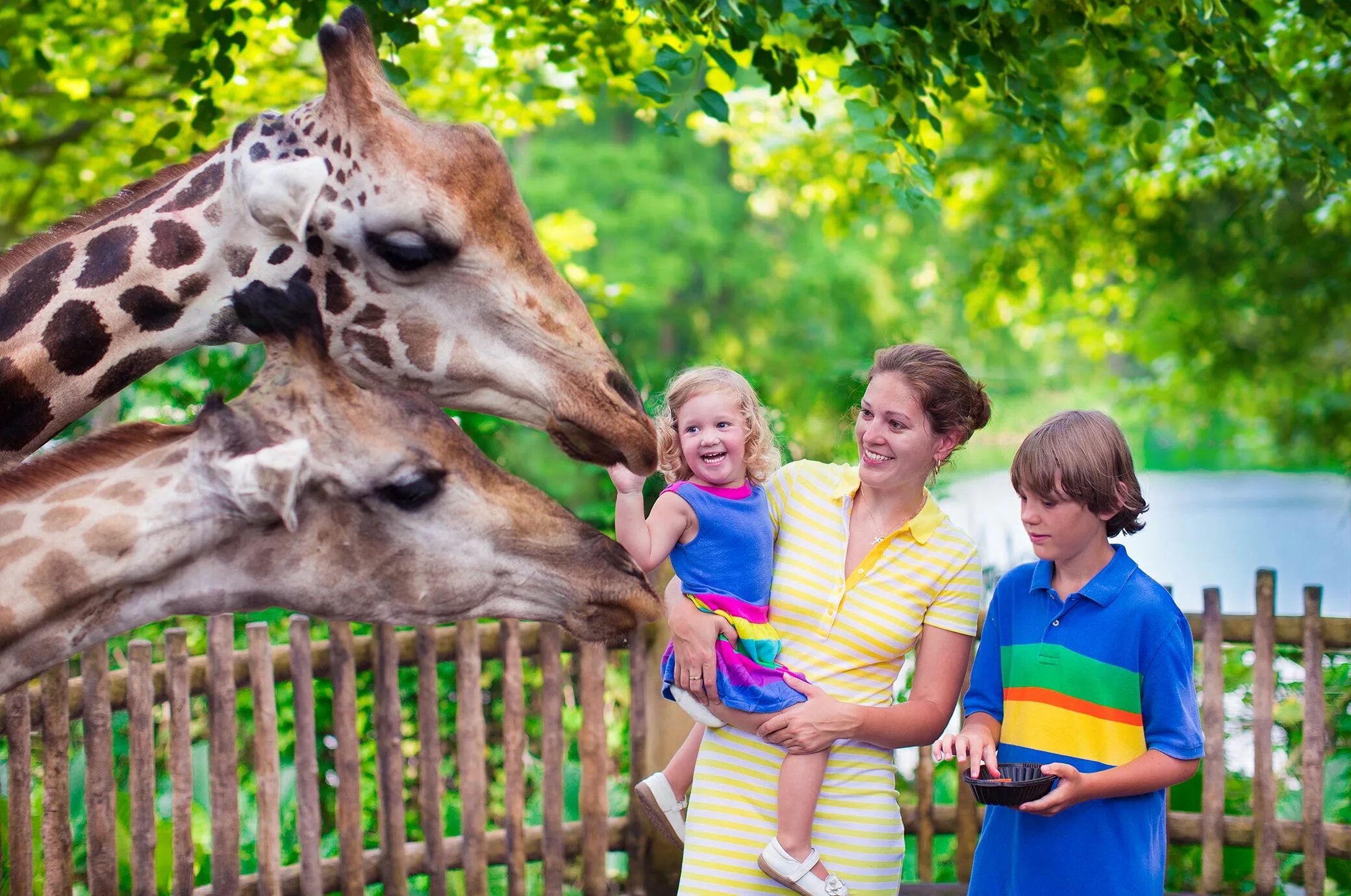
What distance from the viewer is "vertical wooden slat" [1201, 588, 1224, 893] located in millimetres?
4594

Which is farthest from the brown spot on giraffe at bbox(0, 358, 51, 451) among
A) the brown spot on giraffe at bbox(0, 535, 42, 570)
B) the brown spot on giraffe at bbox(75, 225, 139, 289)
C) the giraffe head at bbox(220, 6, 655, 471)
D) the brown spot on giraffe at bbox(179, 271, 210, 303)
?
the brown spot on giraffe at bbox(0, 535, 42, 570)

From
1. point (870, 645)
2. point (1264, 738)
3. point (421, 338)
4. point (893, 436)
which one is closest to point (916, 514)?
point (893, 436)

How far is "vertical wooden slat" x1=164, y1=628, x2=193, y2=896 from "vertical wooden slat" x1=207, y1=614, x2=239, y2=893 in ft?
0.26

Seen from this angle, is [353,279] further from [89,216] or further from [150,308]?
[89,216]

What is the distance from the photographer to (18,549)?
1.52 m

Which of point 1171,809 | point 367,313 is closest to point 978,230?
point 1171,809

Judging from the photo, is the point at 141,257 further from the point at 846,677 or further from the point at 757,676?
the point at 846,677

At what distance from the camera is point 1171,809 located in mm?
4867

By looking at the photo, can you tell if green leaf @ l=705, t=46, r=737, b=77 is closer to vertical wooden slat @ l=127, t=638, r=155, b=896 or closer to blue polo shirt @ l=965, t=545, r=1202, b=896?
blue polo shirt @ l=965, t=545, r=1202, b=896

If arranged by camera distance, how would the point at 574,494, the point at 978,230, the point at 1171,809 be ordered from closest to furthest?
the point at 1171,809 < the point at 574,494 < the point at 978,230

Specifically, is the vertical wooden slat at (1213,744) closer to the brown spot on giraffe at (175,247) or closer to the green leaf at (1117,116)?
the green leaf at (1117,116)

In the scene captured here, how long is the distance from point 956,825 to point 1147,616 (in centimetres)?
280

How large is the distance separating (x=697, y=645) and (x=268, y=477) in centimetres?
112

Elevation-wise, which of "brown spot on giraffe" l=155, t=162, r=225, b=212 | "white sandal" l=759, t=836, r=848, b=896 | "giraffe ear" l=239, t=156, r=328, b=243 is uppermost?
"brown spot on giraffe" l=155, t=162, r=225, b=212
